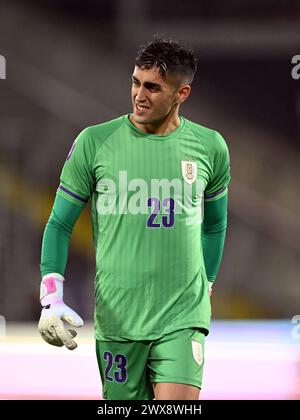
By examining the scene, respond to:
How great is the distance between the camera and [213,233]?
3604mm

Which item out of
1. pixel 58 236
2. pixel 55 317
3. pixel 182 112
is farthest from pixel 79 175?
pixel 182 112

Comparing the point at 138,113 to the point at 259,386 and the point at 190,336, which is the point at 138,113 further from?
the point at 259,386

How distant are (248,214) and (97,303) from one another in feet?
14.2

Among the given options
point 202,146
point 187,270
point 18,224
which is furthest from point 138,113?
point 18,224

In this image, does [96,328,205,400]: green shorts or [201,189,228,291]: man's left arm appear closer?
[96,328,205,400]: green shorts

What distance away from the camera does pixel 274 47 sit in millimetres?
7352

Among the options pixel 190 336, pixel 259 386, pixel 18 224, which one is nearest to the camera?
pixel 190 336

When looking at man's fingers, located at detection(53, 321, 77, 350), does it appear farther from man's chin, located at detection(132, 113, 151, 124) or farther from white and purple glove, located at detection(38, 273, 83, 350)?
man's chin, located at detection(132, 113, 151, 124)

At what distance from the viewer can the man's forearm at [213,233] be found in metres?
3.56

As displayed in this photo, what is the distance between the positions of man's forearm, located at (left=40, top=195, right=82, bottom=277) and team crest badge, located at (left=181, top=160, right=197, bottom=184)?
37cm

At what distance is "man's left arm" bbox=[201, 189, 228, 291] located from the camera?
3551mm

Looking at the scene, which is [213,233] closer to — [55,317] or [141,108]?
[141,108]

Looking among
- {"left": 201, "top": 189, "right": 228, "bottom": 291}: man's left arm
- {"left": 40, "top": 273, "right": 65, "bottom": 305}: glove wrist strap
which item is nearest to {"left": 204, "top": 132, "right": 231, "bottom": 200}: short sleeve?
{"left": 201, "top": 189, "right": 228, "bottom": 291}: man's left arm

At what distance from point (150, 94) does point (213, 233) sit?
2.04 ft
